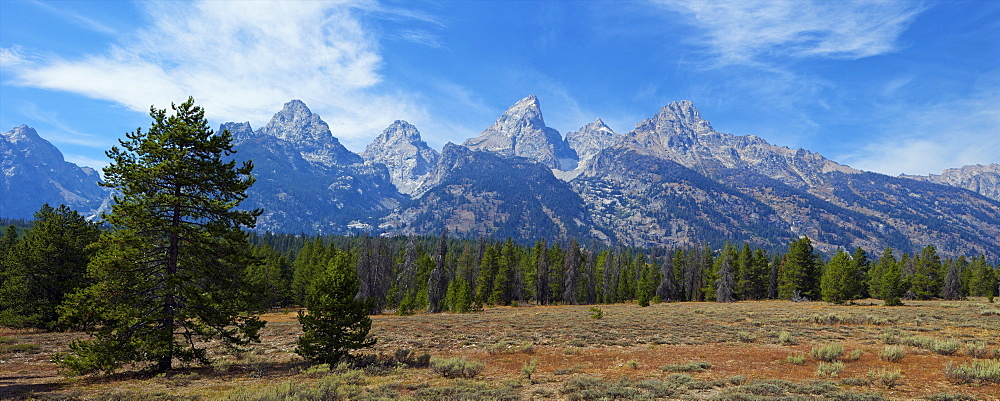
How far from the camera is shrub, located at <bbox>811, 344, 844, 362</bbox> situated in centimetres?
1927

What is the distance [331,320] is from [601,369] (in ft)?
40.4

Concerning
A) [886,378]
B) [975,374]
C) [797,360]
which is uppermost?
[975,374]

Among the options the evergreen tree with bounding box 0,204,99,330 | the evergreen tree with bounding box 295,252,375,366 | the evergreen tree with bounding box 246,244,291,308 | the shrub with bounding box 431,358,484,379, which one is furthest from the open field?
the evergreen tree with bounding box 246,244,291,308

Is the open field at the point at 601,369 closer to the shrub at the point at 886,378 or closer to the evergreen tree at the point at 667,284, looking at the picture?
the shrub at the point at 886,378

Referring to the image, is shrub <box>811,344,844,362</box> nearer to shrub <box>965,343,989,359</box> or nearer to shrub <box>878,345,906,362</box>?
shrub <box>878,345,906,362</box>

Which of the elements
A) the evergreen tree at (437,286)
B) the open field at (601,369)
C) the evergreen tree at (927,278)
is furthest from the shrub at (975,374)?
the evergreen tree at (927,278)

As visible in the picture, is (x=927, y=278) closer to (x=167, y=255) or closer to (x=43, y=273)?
(x=167, y=255)

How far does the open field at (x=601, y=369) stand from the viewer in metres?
13.8

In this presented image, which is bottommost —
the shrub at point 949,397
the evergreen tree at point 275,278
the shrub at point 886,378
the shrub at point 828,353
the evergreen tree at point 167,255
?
the evergreen tree at point 275,278

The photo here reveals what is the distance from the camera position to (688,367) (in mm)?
17922

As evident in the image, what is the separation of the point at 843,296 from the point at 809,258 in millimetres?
17508

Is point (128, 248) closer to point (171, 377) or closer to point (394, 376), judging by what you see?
point (171, 377)

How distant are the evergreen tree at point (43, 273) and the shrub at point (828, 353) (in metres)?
45.4

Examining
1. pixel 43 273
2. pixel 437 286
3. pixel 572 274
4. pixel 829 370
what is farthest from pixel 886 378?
pixel 572 274
